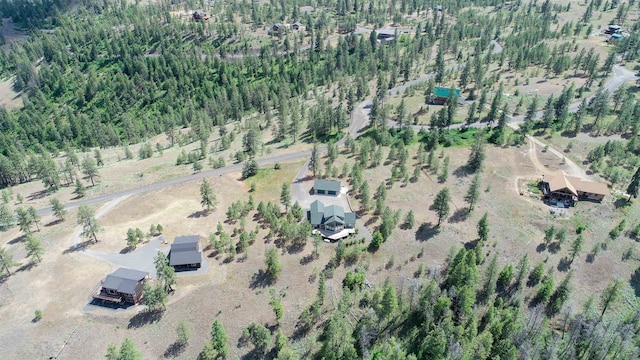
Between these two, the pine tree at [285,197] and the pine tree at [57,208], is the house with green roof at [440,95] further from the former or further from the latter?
the pine tree at [57,208]

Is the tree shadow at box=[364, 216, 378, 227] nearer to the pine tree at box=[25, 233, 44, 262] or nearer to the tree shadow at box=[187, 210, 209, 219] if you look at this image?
the tree shadow at box=[187, 210, 209, 219]

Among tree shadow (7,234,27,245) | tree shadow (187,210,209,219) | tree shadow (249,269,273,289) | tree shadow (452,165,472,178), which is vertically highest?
tree shadow (452,165,472,178)

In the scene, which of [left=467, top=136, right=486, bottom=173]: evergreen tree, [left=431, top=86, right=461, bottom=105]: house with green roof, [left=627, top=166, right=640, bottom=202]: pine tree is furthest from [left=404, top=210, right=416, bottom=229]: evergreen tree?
[left=431, top=86, right=461, bottom=105]: house with green roof

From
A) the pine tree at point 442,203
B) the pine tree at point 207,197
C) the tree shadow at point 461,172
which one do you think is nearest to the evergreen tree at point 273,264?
the pine tree at point 207,197

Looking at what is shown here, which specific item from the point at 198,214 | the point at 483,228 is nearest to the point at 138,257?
the point at 198,214

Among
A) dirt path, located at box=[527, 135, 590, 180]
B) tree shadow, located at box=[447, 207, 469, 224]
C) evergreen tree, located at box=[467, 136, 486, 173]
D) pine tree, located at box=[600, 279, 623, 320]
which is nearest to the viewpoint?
pine tree, located at box=[600, 279, 623, 320]
